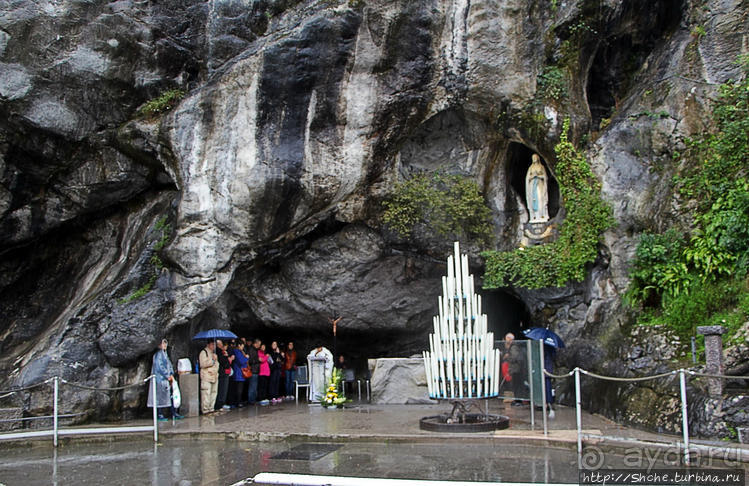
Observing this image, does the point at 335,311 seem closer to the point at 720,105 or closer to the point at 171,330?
the point at 171,330

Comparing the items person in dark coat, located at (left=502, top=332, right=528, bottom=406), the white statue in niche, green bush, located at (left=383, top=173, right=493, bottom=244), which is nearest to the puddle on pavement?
person in dark coat, located at (left=502, top=332, right=528, bottom=406)

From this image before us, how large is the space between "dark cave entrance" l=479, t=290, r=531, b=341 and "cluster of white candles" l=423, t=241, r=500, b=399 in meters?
6.77

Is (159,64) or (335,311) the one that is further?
(335,311)

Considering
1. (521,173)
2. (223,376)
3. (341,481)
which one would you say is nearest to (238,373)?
(223,376)

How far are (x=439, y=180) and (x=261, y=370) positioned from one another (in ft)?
19.8

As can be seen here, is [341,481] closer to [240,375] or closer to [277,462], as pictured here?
[277,462]

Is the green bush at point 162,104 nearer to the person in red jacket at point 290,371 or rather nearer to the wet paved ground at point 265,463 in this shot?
the person in red jacket at point 290,371

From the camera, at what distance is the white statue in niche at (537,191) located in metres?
14.0

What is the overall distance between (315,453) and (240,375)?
19.5 feet

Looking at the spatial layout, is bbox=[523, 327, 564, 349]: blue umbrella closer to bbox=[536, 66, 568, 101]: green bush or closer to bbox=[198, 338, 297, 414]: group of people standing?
bbox=[536, 66, 568, 101]: green bush

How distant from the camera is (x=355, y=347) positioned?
1853cm

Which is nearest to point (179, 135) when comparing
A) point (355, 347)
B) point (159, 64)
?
point (159, 64)

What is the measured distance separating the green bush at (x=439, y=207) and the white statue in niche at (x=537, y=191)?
1.00 meters

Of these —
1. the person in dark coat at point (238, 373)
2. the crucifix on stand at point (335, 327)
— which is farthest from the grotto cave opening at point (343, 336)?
the person in dark coat at point (238, 373)
